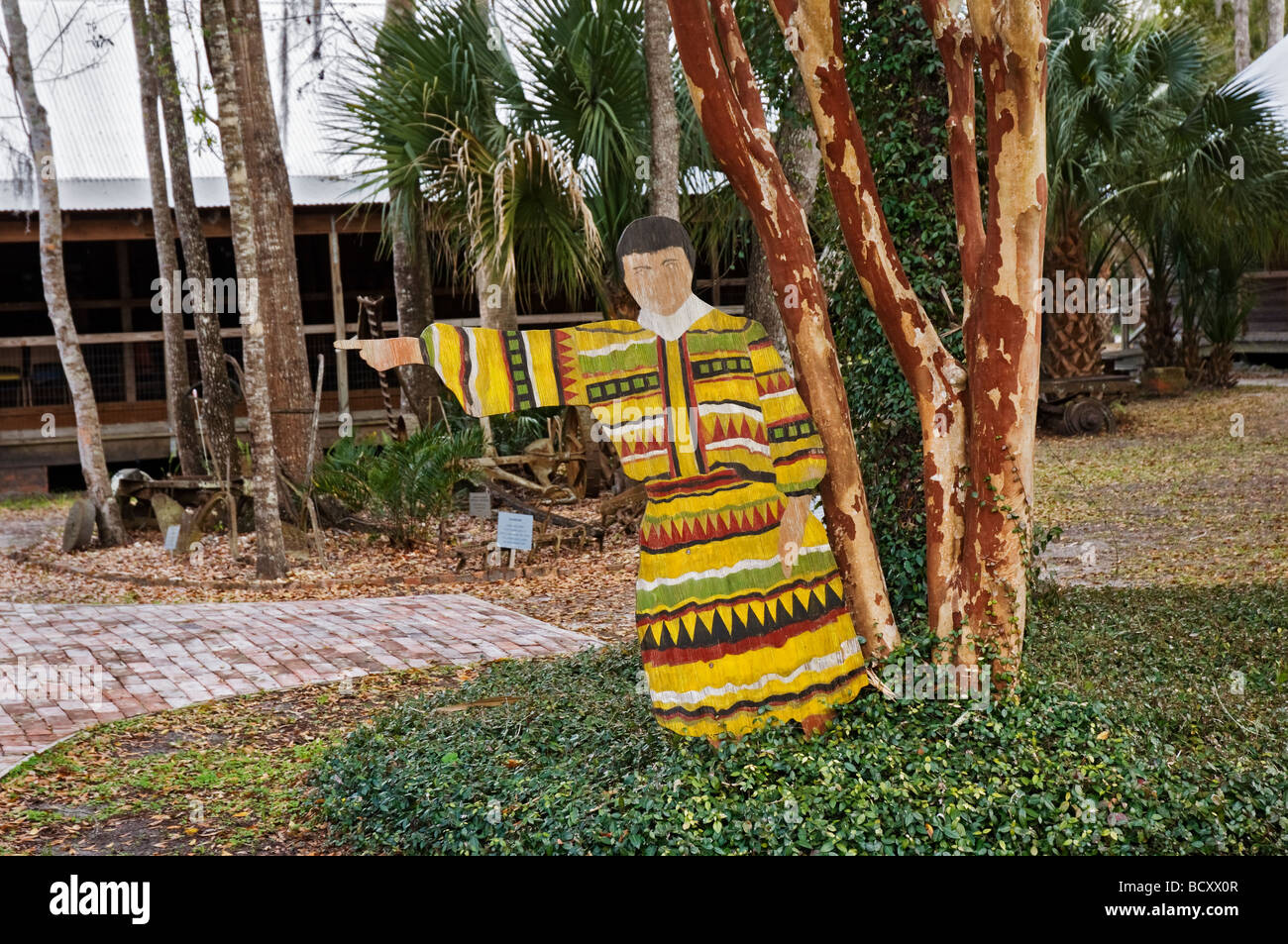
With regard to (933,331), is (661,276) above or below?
above

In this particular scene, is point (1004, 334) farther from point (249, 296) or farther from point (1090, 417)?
point (1090, 417)

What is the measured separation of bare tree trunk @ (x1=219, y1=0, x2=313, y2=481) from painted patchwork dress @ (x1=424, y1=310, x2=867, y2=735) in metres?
7.43

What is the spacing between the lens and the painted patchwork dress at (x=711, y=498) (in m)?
4.22

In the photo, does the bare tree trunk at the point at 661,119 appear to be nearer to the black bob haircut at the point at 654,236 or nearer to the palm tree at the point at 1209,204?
the black bob haircut at the point at 654,236

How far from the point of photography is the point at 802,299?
4.45 m

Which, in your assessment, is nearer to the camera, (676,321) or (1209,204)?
(676,321)

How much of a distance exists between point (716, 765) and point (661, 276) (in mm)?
1710

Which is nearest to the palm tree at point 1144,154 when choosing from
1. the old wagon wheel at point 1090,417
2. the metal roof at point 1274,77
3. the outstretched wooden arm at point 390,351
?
the metal roof at point 1274,77

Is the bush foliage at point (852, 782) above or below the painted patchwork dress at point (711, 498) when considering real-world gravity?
below

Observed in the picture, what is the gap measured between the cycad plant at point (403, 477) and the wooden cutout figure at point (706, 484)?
6356 mm

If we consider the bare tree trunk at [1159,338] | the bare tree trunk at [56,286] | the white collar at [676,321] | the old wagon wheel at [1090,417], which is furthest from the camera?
the bare tree trunk at [1159,338]

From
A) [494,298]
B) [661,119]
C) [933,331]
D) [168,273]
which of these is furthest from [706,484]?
[168,273]

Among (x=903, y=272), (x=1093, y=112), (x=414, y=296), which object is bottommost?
(x=903, y=272)

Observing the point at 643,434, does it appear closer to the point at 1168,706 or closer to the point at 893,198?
the point at 893,198
